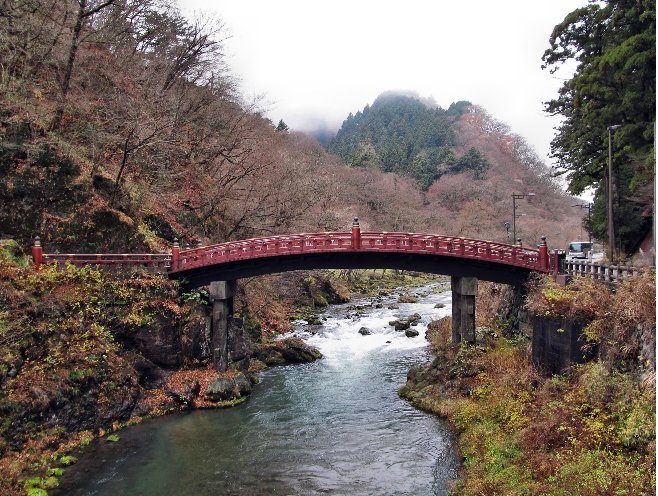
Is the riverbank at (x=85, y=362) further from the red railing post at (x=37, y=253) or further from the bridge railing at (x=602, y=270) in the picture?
the bridge railing at (x=602, y=270)

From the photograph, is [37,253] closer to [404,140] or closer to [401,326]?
[401,326]

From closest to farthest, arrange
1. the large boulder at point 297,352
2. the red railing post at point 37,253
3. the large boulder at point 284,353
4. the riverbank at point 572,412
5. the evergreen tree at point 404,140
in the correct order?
the riverbank at point 572,412 → the red railing post at point 37,253 → the large boulder at point 284,353 → the large boulder at point 297,352 → the evergreen tree at point 404,140

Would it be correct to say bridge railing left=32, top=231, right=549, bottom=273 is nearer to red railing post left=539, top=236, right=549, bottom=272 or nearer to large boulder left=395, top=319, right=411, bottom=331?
red railing post left=539, top=236, right=549, bottom=272

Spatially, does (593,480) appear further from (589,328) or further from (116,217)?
(116,217)

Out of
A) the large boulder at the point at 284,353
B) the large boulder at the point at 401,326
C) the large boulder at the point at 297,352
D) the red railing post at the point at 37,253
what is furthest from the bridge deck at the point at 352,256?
the large boulder at the point at 401,326

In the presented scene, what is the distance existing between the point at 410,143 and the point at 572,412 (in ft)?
Answer: 323

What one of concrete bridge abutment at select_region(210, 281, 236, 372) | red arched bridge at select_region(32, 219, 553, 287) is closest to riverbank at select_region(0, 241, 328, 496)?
concrete bridge abutment at select_region(210, 281, 236, 372)

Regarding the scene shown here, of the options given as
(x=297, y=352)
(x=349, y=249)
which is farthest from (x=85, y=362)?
(x=297, y=352)

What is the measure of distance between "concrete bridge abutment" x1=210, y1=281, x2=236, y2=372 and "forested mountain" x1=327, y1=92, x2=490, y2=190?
65108 millimetres

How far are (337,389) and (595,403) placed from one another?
1244cm

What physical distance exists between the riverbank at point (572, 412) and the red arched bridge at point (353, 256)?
11.1 ft

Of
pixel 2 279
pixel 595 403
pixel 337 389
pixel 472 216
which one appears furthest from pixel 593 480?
pixel 472 216

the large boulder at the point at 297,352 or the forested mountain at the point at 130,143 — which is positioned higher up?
the forested mountain at the point at 130,143

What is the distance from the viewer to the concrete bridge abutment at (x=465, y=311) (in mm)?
23484
